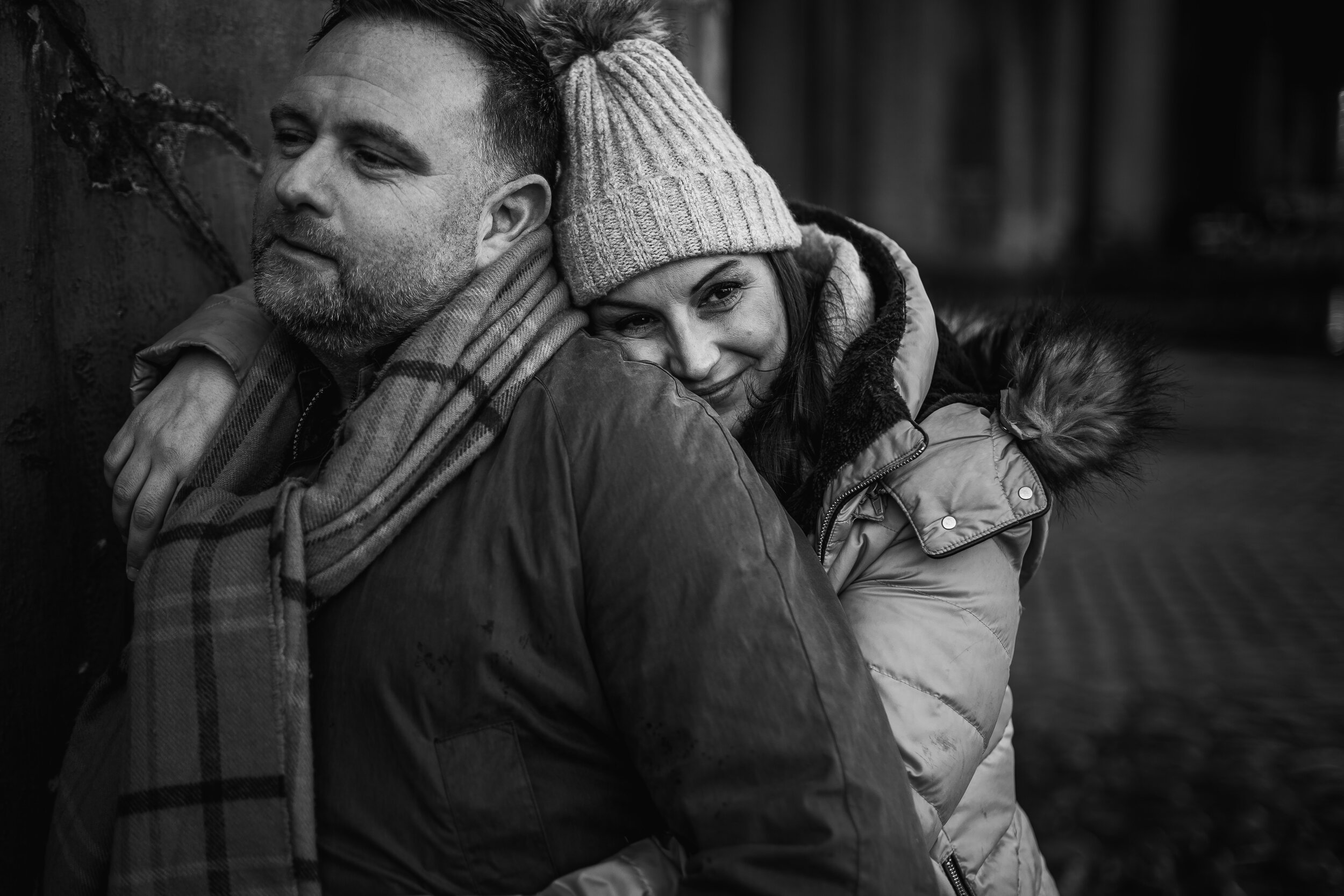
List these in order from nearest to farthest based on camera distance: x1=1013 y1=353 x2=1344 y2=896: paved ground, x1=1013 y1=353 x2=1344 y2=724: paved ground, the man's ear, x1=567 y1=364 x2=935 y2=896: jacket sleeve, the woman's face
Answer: x1=567 y1=364 x2=935 y2=896: jacket sleeve, the man's ear, the woman's face, x1=1013 y1=353 x2=1344 y2=896: paved ground, x1=1013 y1=353 x2=1344 y2=724: paved ground

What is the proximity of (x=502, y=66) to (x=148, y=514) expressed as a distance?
90cm

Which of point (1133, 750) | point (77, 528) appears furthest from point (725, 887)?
point (1133, 750)

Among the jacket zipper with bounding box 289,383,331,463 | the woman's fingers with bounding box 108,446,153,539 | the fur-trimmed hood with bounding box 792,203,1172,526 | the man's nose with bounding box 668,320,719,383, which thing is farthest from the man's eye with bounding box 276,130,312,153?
the fur-trimmed hood with bounding box 792,203,1172,526

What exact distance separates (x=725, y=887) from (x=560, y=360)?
79cm

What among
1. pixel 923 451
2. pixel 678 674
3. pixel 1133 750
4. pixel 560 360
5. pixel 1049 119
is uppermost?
pixel 1049 119

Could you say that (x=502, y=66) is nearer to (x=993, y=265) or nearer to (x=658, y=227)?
(x=658, y=227)

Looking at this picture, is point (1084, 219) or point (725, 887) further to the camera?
point (1084, 219)

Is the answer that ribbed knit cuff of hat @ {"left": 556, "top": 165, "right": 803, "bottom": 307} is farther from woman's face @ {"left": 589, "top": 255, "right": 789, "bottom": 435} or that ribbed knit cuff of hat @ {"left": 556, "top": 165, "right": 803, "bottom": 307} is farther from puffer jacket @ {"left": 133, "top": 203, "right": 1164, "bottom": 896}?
puffer jacket @ {"left": 133, "top": 203, "right": 1164, "bottom": 896}

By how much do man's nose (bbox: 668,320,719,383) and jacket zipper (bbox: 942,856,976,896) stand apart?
0.87 metres

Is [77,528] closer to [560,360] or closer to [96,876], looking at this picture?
[96,876]

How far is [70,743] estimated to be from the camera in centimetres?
191

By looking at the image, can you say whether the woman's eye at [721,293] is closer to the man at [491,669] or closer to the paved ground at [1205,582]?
the man at [491,669]

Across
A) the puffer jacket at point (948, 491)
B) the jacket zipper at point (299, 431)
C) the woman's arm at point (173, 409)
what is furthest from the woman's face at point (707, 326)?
the woman's arm at point (173, 409)

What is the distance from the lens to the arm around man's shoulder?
1.51 meters
